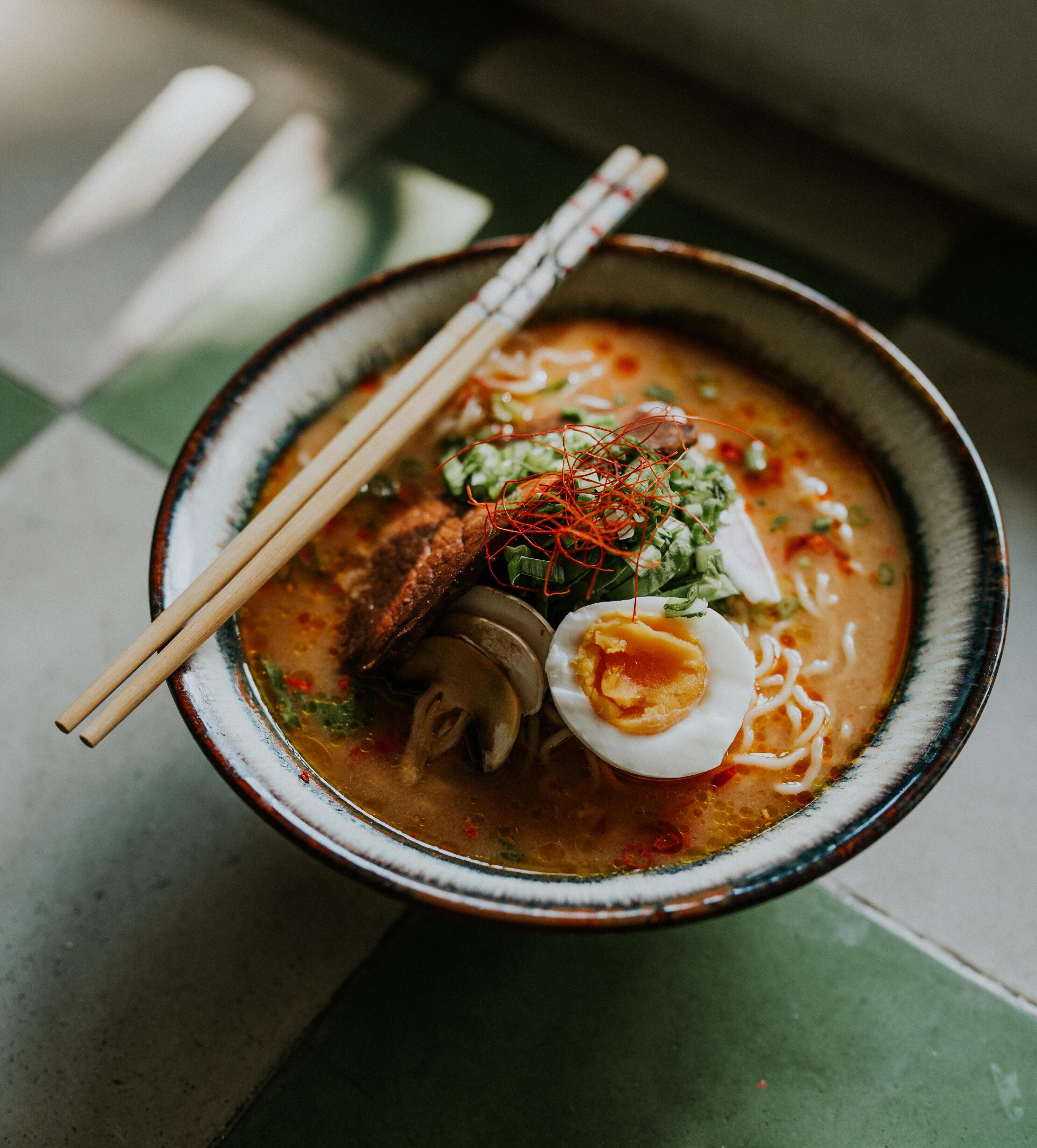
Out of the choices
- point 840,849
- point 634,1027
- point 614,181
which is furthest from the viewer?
point 614,181

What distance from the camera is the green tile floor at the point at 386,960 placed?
1.74 meters

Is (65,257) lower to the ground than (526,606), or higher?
higher

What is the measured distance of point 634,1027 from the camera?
1813 mm

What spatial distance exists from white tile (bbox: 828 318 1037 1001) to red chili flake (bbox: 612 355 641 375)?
1041 mm

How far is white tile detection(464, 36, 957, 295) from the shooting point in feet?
9.20

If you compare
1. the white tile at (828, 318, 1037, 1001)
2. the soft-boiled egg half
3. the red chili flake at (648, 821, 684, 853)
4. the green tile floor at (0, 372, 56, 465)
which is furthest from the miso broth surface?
the green tile floor at (0, 372, 56, 465)

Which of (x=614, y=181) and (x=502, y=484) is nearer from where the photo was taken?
(x=502, y=484)

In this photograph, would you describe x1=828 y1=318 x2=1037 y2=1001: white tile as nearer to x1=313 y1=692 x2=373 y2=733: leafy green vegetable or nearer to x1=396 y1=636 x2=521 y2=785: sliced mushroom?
x1=396 y1=636 x2=521 y2=785: sliced mushroom

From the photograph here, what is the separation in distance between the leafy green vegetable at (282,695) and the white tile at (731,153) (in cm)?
202

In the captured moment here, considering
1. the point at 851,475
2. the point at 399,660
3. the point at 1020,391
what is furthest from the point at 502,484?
the point at 1020,391

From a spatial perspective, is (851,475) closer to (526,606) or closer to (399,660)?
(526,606)

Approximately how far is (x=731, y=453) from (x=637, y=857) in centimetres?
86

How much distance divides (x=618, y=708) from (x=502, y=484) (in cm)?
47

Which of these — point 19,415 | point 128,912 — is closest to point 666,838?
Answer: point 128,912
